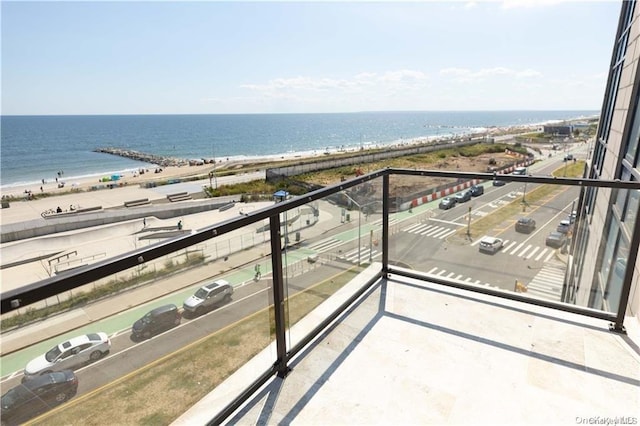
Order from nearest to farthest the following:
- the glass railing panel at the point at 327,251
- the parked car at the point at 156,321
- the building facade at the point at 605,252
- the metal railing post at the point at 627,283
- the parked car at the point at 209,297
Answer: the parked car at the point at 156,321
the parked car at the point at 209,297
the glass railing panel at the point at 327,251
the metal railing post at the point at 627,283
the building facade at the point at 605,252

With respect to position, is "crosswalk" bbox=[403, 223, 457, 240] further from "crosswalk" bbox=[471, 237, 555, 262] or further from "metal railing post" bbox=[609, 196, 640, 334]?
"metal railing post" bbox=[609, 196, 640, 334]

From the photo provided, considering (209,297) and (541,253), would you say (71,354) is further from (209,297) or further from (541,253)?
(541,253)

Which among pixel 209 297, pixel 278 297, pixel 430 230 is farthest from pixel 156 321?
pixel 430 230

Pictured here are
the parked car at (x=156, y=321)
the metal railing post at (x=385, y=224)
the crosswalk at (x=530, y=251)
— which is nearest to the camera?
the parked car at (x=156, y=321)

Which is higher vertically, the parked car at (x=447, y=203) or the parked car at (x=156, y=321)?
the parked car at (x=447, y=203)

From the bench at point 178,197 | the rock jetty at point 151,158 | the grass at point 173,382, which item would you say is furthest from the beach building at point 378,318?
the rock jetty at point 151,158

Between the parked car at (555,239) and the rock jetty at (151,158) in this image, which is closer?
the parked car at (555,239)

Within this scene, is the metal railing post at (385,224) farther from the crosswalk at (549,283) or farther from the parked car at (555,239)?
the parked car at (555,239)
